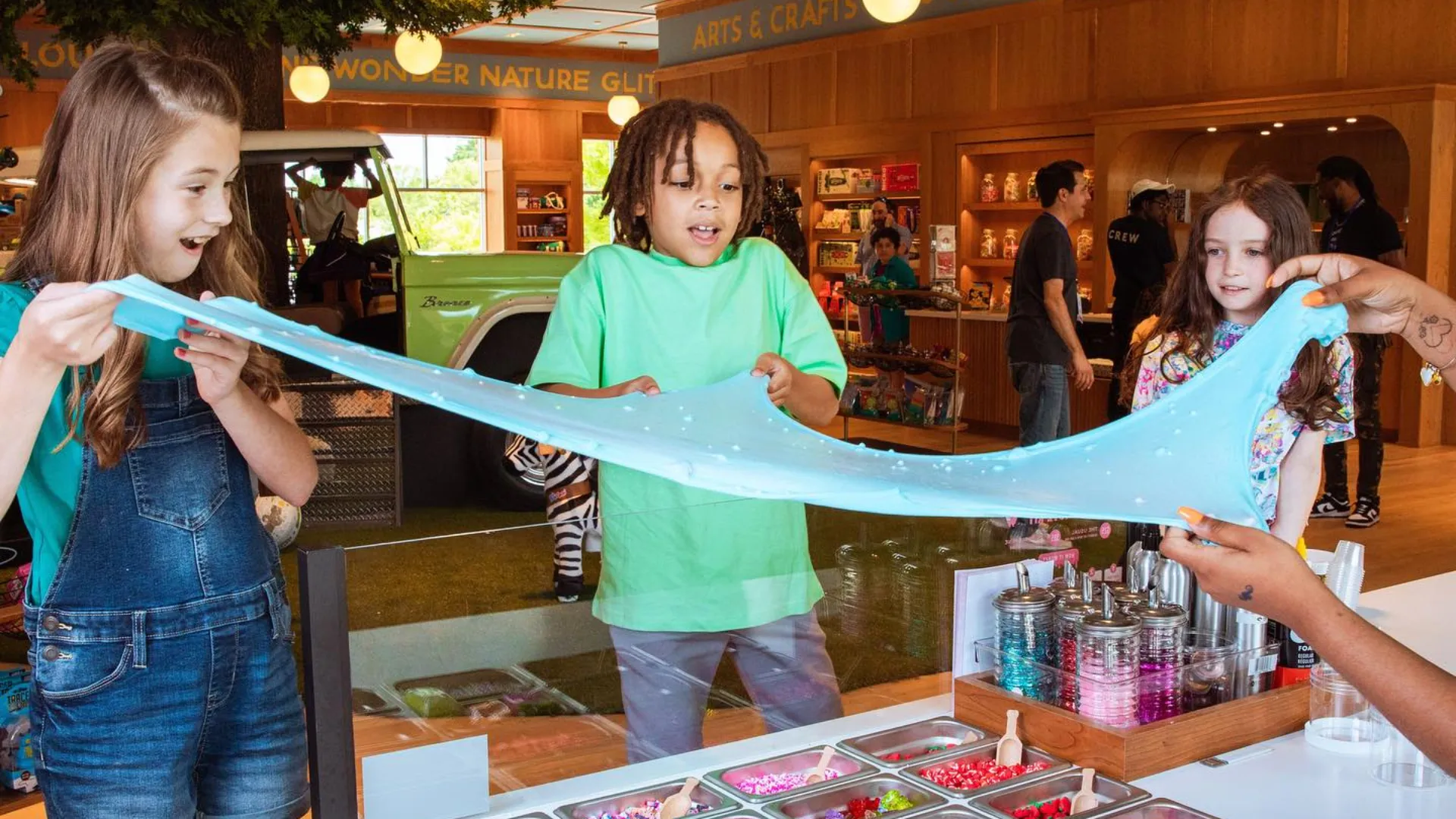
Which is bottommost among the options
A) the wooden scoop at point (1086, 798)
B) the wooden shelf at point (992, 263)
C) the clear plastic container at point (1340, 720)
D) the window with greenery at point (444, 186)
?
the wooden scoop at point (1086, 798)

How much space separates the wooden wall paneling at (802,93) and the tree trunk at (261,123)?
632 cm

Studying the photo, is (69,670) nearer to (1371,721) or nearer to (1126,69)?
(1371,721)

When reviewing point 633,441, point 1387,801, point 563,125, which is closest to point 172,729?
point 633,441

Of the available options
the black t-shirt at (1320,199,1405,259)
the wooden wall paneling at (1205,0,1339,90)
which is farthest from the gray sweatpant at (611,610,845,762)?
the wooden wall paneling at (1205,0,1339,90)

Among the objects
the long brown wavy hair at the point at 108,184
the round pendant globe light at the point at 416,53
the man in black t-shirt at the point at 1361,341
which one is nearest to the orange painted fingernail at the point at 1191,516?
the long brown wavy hair at the point at 108,184

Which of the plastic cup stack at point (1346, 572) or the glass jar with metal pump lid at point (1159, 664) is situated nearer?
the glass jar with metal pump lid at point (1159, 664)

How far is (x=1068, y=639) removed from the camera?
6.31ft

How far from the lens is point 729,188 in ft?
6.32

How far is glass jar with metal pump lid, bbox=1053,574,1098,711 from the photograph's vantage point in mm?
1887

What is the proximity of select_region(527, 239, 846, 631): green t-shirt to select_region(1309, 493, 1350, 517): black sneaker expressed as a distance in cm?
516

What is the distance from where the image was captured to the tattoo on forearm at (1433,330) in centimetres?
175

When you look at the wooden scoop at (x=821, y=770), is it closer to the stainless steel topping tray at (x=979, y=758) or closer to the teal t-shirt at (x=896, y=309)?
the stainless steel topping tray at (x=979, y=758)

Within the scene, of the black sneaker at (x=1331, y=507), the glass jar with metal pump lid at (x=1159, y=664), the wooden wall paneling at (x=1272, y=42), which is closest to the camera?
the glass jar with metal pump lid at (x=1159, y=664)

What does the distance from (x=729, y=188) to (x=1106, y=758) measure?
958 mm
